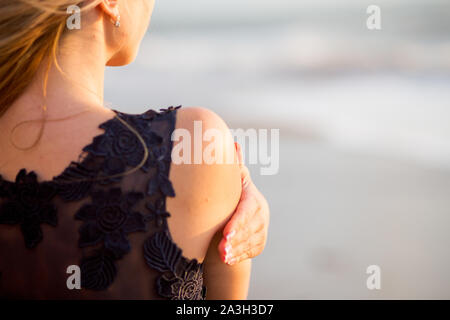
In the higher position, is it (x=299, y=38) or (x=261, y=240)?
(x=299, y=38)

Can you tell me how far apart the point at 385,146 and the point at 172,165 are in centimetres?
520

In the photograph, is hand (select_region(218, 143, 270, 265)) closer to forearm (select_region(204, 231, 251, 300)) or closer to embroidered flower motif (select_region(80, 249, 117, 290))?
forearm (select_region(204, 231, 251, 300))

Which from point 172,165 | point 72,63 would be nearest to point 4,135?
point 72,63

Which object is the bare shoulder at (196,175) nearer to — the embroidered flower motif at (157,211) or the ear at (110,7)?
the embroidered flower motif at (157,211)

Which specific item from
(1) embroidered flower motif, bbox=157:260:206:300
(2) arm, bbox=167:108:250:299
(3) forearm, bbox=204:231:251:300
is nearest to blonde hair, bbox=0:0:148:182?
(2) arm, bbox=167:108:250:299

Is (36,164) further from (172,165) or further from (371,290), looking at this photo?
(371,290)

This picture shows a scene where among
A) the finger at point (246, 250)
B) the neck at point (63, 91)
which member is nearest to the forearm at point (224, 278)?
the finger at point (246, 250)

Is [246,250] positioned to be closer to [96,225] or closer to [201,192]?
[201,192]

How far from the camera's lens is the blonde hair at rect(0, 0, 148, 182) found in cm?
91

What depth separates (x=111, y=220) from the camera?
35.3 inches

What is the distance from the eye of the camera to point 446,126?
604 cm

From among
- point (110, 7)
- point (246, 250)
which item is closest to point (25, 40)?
point (110, 7)

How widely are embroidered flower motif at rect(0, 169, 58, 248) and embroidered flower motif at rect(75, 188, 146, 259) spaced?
7 centimetres

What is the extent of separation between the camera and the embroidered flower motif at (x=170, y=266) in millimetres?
907
